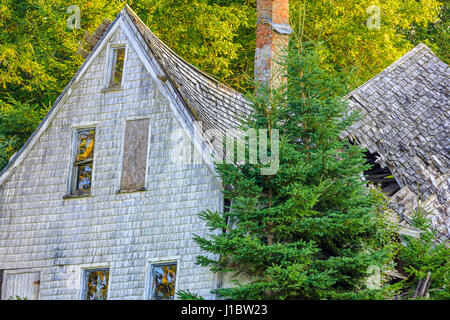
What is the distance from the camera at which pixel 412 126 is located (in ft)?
88.2

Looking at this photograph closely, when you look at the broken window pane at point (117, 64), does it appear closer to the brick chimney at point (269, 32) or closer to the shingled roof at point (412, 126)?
the brick chimney at point (269, 32)

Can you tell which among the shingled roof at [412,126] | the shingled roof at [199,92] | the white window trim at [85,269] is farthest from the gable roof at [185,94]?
the white window trim at [85,269]

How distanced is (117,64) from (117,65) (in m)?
0.03

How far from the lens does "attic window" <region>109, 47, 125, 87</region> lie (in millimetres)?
24359

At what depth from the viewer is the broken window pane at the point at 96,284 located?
22422mm

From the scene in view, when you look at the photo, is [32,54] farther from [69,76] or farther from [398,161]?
[398,161]

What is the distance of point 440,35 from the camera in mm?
41344

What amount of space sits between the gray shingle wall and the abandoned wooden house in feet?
0.09

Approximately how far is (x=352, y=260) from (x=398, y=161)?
22.4 feet

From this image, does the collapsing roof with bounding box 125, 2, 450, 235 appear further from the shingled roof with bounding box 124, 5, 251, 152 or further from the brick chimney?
the brick chimney

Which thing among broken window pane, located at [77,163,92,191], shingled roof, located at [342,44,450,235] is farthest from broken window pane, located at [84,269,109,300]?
shingled roof, located at [342,44,450,235]

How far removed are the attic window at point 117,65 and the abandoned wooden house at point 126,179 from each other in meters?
0.03

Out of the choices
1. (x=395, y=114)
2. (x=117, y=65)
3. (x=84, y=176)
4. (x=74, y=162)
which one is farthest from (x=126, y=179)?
(x=395, y=114)
